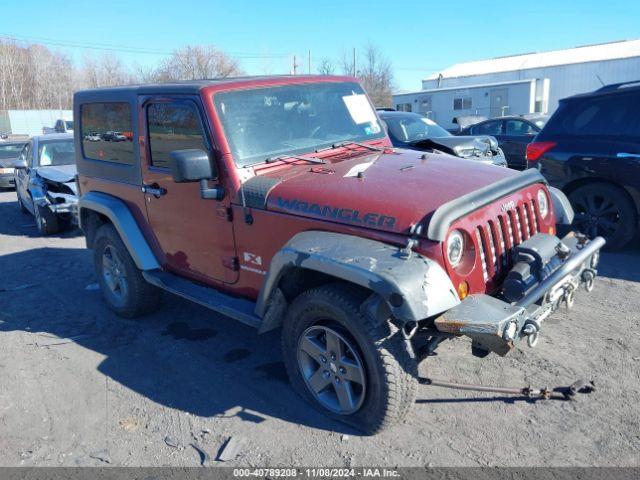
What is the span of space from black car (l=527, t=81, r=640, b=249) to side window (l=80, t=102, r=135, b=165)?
187 inches

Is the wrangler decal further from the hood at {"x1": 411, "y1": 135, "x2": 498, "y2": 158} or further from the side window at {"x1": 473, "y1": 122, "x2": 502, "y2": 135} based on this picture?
the side window at {"x1": 473, "y1": 122, "x2": 502, "y2": 135}

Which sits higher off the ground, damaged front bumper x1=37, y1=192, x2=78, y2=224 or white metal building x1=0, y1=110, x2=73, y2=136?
white metal building x1=0, y1=110, x2=73, y2=136

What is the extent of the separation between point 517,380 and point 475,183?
139 cm

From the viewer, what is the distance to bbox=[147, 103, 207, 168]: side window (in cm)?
388

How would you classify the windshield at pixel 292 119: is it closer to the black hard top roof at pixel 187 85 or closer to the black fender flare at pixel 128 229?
the black hard top roof at pixel 187 85

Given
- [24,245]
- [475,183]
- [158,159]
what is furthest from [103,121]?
[24,245]

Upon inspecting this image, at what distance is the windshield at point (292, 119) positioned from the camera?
379 cm

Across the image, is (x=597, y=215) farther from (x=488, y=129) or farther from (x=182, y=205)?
(x=488, y=129)

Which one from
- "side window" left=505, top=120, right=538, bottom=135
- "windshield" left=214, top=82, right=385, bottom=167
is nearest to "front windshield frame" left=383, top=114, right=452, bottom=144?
"side window" left=505, top=120, right=538, bottom=135

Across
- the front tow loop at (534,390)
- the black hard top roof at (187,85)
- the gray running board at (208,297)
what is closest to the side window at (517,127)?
the black hard top roof at (187,85)

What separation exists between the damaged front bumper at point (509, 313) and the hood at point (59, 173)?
790 cm

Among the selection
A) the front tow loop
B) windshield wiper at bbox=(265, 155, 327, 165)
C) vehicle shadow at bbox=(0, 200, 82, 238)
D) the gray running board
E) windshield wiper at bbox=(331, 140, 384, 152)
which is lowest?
vehicle shadow at bbox=(0, 200, 82, 238)

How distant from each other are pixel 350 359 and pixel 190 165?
5.23 ft

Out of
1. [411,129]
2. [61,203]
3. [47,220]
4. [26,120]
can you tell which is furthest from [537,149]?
[26,120]
